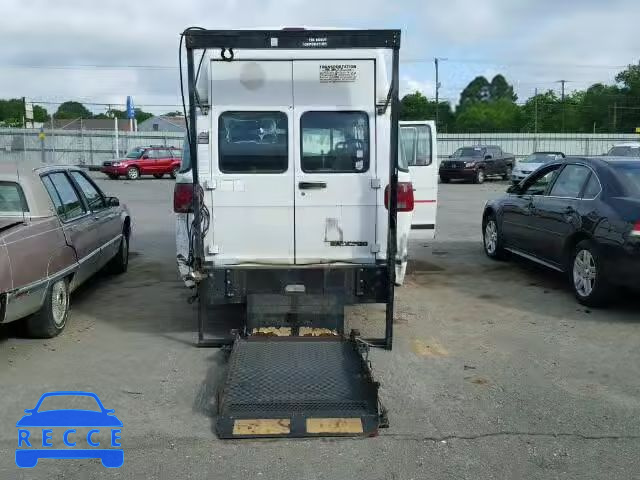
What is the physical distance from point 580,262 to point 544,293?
75 centimetres

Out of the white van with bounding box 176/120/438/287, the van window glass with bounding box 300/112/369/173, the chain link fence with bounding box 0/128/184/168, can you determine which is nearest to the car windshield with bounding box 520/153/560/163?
the white van with bounding box 176/120/438/287

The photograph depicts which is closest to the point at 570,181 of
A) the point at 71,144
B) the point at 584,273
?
the point at 584,273

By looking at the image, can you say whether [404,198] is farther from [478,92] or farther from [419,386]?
[478,92]

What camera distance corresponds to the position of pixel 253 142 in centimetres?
579

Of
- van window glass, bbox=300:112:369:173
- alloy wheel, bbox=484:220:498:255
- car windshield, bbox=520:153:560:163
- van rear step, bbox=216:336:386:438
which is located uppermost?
car windshield, bbox=520:153:560:163

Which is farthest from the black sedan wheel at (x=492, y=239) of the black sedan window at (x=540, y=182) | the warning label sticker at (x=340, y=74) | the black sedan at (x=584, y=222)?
the warning label sticker at (x=340, y=74)

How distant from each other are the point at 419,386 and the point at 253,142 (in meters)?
2.49

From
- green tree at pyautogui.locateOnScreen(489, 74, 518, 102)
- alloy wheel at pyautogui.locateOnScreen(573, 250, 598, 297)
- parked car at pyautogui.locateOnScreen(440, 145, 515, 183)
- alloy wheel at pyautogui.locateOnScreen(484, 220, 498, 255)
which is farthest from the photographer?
green tree at pyautogui.locateOnScreen(489, 74, 518, 102)

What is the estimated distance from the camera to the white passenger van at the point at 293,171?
5.72 meters

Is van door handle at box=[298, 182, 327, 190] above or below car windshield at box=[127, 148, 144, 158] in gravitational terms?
below

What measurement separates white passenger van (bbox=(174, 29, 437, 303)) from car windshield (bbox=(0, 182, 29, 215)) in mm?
1562

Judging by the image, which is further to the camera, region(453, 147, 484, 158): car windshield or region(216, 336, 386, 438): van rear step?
region(453, 147, 484, 158): car windshield

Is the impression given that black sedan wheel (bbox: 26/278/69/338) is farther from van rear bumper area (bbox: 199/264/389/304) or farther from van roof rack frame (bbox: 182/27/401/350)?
van roof rack frame (bbox: 182/27/401/350)

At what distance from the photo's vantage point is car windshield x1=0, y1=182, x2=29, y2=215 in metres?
6.17
